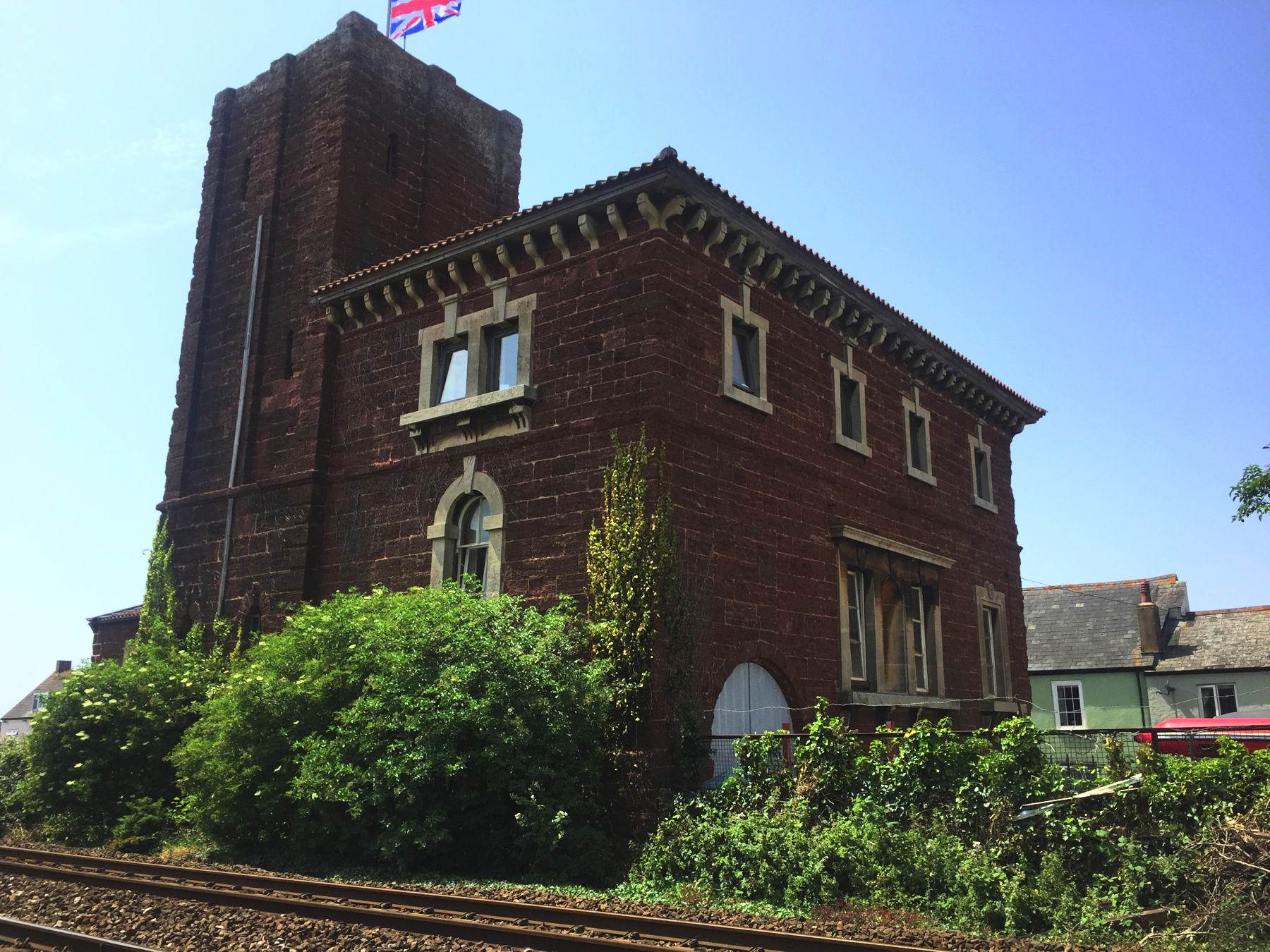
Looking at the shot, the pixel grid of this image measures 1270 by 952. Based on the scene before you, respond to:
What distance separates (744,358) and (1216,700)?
22589 mm

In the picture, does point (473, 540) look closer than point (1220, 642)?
Yes

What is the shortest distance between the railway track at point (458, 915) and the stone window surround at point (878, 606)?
810cm

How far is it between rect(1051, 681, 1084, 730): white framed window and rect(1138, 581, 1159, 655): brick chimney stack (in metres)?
2.33

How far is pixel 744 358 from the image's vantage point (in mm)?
15594

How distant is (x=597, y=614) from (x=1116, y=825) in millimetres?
6360

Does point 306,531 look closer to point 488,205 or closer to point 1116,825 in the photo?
point 488,205

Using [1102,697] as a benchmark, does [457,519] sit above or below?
above

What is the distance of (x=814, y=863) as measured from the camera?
988 centimetres

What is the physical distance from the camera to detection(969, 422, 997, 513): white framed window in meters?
22.0

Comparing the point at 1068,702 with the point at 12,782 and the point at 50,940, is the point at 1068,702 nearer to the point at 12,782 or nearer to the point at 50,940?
the point at 12,782

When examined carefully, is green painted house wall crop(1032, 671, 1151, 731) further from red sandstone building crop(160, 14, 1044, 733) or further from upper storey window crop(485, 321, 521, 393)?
upper storey window crop(485, 321, 521, 393)

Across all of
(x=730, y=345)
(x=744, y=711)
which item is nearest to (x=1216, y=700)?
(x=744, y=711)

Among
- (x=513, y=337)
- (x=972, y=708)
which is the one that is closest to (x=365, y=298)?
(x=513, y=337)

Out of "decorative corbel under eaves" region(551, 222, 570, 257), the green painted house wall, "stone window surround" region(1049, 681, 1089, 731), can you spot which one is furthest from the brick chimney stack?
"decorative corbel under eaves" region(551, 222, 570, 257)
